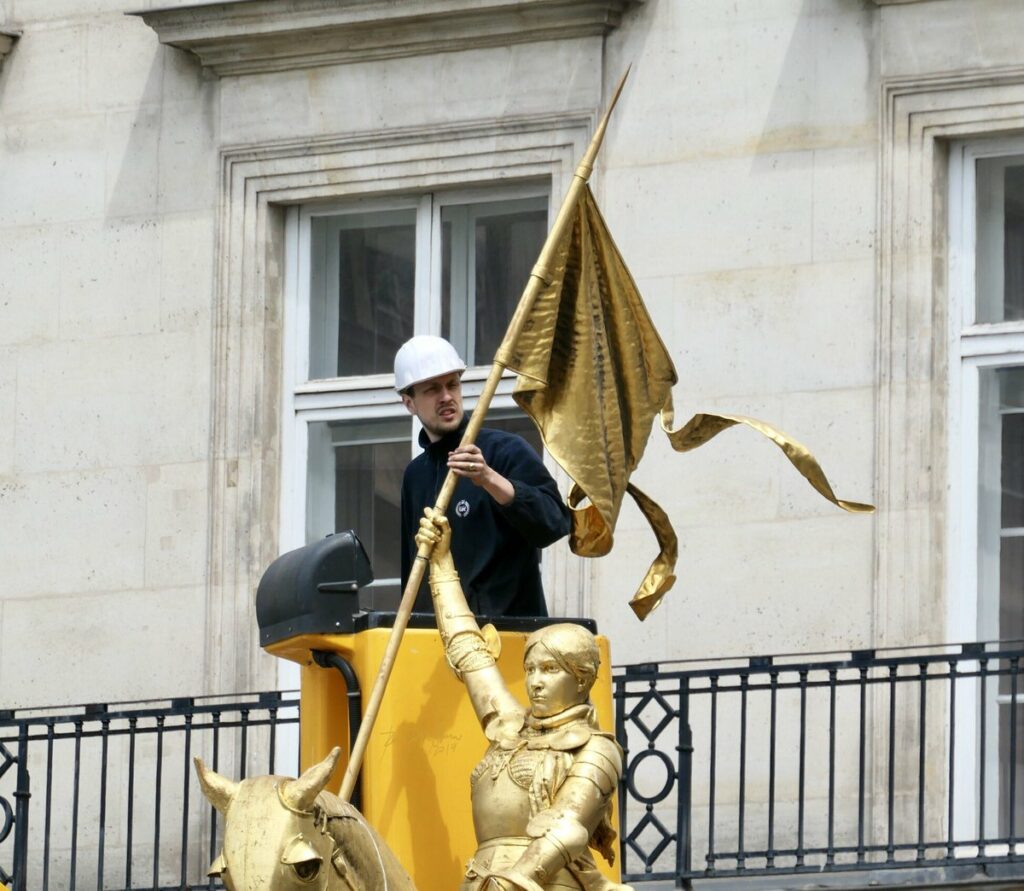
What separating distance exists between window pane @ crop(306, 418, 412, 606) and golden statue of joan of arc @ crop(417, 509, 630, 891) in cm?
596

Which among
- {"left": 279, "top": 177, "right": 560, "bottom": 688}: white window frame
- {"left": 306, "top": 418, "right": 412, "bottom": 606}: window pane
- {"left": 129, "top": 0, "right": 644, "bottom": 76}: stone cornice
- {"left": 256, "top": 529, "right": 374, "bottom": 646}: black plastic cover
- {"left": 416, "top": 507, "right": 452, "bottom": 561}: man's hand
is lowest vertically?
{"left": 256, "top": 529, "right": 374, "bottom": 646}: black plastic cover

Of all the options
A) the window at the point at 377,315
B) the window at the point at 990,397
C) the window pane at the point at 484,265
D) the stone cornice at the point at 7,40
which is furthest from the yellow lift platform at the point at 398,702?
the stone cornice at the point at 7,40

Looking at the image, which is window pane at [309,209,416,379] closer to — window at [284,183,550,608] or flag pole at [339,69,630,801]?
window at [284,183,550,608]

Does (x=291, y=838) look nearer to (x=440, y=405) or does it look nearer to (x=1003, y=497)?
(x=440, y=405)

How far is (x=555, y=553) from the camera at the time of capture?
1642 centimetres

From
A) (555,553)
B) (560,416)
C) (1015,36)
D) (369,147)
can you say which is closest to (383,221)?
(369,147)

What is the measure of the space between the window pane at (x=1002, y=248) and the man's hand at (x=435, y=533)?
4.86m

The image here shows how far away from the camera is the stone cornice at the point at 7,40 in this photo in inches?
699

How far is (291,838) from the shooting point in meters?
9.98

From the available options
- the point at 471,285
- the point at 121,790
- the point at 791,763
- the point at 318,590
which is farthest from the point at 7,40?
the point at 318,590

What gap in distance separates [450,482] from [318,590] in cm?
47

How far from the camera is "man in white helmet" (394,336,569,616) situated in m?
12.0

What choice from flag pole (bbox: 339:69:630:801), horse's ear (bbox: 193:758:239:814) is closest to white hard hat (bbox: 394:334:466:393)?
flag pole (bbox: 339:69:630:801)

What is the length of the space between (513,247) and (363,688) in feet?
18.6
